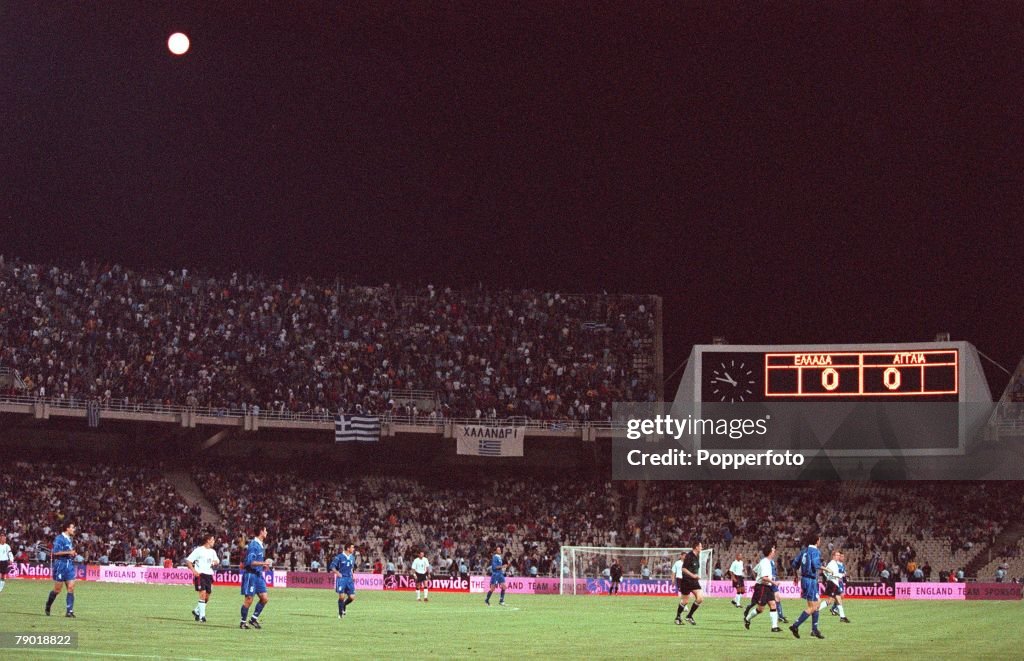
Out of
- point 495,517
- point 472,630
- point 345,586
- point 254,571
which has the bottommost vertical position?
point 472,630

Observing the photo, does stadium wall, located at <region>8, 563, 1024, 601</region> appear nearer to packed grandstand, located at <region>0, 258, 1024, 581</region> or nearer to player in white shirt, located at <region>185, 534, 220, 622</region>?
packed grandstand, located at <region>0, 258, 1024, 581</region>

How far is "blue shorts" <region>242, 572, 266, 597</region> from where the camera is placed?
27.9 metres

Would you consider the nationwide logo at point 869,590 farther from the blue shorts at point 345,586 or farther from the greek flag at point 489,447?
the blue shorts at point 345,586

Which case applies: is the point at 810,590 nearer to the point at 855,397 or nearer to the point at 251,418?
the point at 855,397

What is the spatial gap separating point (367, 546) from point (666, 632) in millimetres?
33200

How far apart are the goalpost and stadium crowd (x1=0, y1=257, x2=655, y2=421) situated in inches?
482

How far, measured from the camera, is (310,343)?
70062 mm

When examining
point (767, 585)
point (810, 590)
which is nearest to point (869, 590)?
point (767, 585)

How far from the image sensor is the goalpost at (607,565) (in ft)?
186

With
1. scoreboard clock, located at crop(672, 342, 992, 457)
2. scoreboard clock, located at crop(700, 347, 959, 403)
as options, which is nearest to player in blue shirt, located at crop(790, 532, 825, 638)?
scoreboard clock, located at crop(672, 342, 992, 457)

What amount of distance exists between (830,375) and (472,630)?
35354 millimetres

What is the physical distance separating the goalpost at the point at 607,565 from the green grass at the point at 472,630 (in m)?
11.4

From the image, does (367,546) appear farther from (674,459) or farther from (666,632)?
(666,632)

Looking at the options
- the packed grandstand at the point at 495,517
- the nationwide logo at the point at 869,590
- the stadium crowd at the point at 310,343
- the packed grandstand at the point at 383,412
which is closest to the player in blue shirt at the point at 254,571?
the packed grandstand at the point at 495,517
